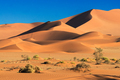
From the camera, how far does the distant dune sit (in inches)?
2117

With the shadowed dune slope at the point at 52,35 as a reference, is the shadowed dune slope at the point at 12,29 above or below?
above

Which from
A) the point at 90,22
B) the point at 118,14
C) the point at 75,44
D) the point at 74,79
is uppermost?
the point at 118,14

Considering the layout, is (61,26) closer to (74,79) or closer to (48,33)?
(48,33)

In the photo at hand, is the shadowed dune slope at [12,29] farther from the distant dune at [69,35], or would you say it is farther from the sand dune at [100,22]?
the sand dune at [100,22]

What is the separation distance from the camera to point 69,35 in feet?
265

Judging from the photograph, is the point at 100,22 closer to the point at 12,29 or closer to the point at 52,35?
the point at 52,35

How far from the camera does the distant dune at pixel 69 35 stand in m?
53.8

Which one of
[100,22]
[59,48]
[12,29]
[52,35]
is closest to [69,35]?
[52,35]

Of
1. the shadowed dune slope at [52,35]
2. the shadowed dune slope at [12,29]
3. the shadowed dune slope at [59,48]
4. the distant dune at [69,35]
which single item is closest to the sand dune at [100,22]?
the distant dune at [69,35]

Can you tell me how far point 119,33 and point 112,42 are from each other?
4607 cm

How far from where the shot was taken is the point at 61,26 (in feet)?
320

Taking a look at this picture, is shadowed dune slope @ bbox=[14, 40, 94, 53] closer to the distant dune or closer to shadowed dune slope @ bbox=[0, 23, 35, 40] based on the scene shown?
the distant dune

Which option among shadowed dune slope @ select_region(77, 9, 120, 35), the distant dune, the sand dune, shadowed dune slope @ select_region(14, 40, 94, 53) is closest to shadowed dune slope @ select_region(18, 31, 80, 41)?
the distant dune

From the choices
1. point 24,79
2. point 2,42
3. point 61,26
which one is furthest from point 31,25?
point 24,79
